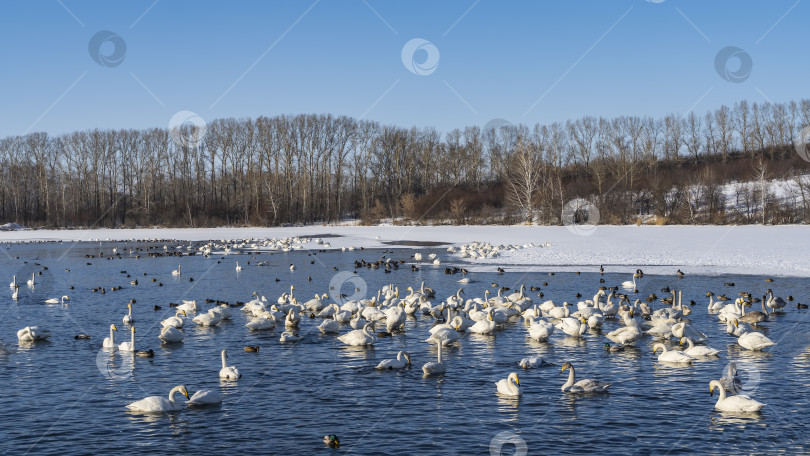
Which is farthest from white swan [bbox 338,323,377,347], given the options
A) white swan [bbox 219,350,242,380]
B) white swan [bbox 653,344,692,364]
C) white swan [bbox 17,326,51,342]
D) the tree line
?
the tree line

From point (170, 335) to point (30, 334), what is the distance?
3337 mm

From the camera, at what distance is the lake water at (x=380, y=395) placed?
9.97 m

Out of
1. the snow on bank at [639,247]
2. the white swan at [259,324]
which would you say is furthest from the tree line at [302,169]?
the white swan at [259,324]

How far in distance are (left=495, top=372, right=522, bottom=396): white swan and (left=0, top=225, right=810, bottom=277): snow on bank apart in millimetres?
21024

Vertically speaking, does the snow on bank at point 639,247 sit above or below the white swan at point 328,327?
above

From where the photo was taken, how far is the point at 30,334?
1694cm

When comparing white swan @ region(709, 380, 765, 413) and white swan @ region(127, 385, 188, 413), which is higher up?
white swan @ region(127, 385, 188, 413)

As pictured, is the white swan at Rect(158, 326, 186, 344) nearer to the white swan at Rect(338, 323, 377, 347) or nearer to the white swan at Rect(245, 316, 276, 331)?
the white swan at Rect(245, 316, 276, 331)

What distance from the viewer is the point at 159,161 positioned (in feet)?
339

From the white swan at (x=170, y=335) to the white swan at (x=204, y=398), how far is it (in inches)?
214

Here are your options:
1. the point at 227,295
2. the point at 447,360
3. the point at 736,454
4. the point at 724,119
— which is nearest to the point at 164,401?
the point at 447,360

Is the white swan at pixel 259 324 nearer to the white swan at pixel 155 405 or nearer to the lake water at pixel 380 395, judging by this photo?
the lake water at pixel 380 395

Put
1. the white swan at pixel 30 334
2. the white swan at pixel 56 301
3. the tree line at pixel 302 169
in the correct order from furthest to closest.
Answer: the tree line at pixel 302 169, the white swan at pixel 56 301, the white swan at pixel 30 334

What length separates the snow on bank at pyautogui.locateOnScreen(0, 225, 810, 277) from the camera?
32875 millimetres
